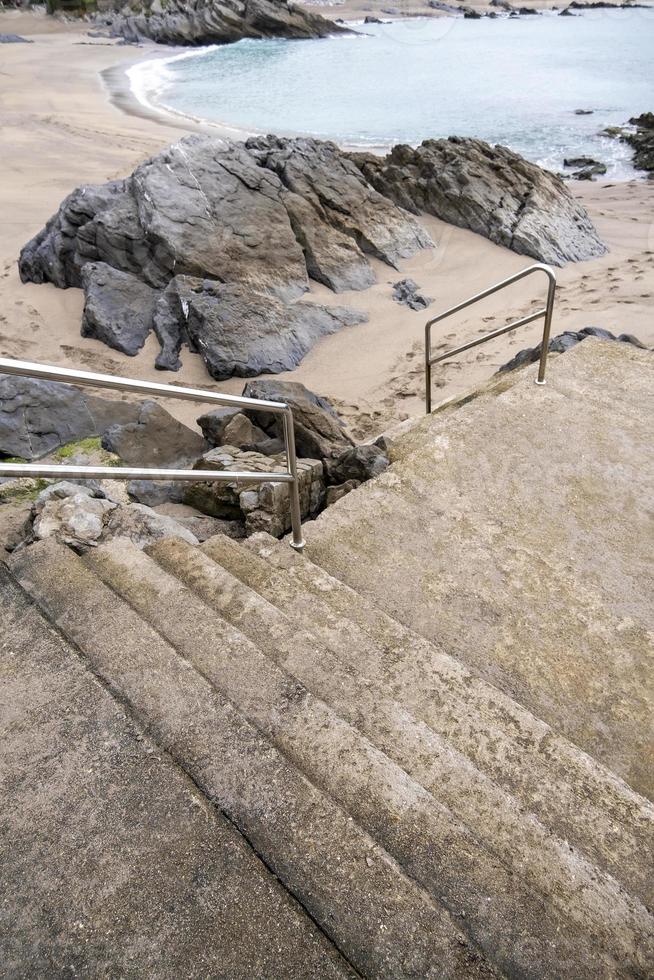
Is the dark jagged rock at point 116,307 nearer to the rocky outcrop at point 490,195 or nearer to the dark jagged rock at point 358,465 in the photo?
the dark jagged rock at point 358,465

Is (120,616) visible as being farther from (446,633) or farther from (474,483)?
(474,483)

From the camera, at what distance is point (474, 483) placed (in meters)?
3.58

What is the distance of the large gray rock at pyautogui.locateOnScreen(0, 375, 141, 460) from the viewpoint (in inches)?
251

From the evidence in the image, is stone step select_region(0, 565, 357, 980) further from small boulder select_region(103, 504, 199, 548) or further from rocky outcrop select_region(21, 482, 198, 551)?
small boulder select_region(103, 504, 199, 548)

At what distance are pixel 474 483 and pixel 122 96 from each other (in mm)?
27164

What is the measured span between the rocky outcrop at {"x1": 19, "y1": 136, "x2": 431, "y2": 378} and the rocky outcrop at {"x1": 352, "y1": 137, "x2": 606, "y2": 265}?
62.0 inches

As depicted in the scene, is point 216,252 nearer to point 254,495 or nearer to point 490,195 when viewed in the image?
point 490,195

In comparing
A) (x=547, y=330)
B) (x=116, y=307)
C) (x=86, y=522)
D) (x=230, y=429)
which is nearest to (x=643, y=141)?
(x=116, y=307)

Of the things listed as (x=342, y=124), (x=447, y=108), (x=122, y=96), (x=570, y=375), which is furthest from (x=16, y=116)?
(x=570, y=375)

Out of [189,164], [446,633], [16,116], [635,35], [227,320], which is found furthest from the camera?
[635,35]

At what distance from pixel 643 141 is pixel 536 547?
1937 centimetres

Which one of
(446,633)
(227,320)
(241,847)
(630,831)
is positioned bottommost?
(227,320)

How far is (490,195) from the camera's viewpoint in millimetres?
11602

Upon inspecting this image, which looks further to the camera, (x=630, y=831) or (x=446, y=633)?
(x=446, y=633)
